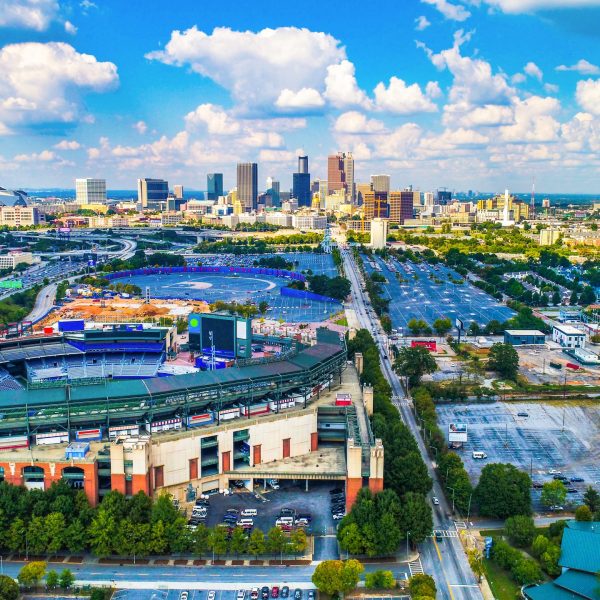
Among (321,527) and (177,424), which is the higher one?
(177,424)

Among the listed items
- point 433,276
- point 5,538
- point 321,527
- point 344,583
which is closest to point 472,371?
Result: point 321,527

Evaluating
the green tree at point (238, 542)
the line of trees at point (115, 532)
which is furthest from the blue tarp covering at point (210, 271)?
the green tree at point (238, 542)

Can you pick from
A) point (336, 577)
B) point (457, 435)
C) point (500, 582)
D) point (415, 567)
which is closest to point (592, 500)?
point (500, 582)

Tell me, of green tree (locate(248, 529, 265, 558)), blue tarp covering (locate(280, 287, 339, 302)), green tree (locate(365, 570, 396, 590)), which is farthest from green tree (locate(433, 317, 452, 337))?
green tree (locate(365, 570, 396, 590))

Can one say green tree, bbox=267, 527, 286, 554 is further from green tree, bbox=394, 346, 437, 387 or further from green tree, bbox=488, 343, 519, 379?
green tree, bbox=488, 343, 519, 379

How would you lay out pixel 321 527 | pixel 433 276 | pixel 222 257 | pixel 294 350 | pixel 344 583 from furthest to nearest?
pixel 222 257
pixel 433 276
pixel 294 350
pixel 321 527
pixel 344 583

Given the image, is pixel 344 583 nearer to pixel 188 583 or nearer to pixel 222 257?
pixel 188 583
